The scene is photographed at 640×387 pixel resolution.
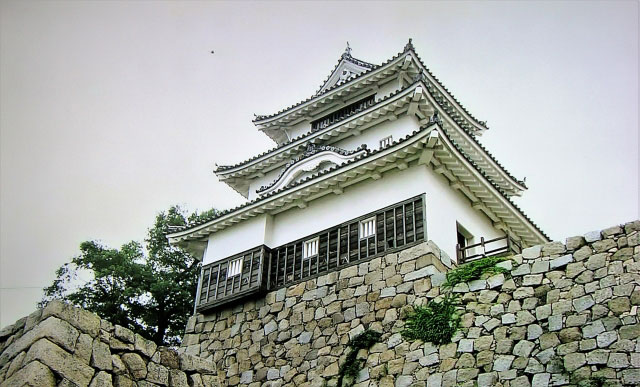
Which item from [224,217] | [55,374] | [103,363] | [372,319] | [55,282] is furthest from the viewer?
[55,282]

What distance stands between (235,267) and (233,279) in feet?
1.13

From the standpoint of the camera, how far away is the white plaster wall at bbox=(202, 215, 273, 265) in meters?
17.3

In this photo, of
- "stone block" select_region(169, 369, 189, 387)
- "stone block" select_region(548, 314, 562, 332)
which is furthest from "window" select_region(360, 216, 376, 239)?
"stone block" select_region(169, 369, 189, 387)

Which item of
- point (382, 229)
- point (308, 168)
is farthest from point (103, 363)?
point (308, 168)

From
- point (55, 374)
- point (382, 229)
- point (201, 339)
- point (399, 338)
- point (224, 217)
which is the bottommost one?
point (55, 374)

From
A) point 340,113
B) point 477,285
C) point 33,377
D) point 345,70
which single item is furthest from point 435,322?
point 345,70

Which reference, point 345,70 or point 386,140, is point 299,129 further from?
point 386,140

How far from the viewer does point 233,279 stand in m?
16.9

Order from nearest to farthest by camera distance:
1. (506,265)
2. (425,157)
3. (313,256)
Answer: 1. (506,265)
2. (425,157)
3. (313,256)

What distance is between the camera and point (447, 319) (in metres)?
12.6

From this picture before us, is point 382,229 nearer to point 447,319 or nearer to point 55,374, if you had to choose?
point 447,319

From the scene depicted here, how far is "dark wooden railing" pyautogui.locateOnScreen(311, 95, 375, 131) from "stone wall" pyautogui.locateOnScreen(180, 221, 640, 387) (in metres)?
6.80

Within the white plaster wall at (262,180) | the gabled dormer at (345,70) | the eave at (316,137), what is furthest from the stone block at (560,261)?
the gabled dormer at (345,70)

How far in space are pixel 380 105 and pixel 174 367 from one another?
1134 centimetres
